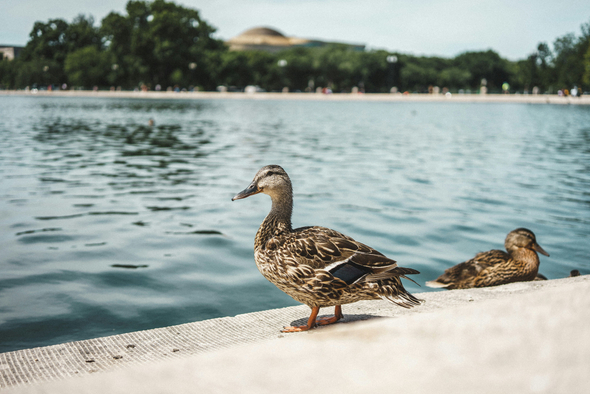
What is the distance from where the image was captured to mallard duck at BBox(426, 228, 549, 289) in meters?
5.86

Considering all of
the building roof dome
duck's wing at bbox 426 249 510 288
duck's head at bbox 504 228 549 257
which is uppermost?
the building roof dome

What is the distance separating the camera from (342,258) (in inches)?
143

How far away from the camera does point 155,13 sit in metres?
96.4

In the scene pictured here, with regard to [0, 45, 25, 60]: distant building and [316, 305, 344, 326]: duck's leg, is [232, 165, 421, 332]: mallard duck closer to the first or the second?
[316, 305, 344, 326]: duck's leg

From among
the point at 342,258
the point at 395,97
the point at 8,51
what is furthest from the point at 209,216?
the point at 8,51

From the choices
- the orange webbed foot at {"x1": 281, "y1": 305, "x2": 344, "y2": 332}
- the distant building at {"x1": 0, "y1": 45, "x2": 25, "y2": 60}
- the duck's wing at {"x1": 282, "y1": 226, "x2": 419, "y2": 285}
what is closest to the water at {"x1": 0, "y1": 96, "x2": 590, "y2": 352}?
the orange webbed foot at {"x1": 281, "y1": 305, "x2": 344, "y2": 332}

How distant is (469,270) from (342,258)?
109 inches

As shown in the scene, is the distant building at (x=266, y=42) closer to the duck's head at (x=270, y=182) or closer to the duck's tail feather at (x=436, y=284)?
the duck's tail feather at (x=436, y=284)

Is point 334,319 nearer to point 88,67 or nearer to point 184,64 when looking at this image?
point 184,64

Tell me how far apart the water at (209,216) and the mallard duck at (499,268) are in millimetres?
557

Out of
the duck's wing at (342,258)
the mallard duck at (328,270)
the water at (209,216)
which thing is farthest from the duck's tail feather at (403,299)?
the water at (209,216)

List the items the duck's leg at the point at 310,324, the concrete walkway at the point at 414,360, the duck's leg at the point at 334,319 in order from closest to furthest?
the concrete walkway at the point at 414,360 < the duck's leg at the point at 310,324 < the duck's leg at the point at 334,319

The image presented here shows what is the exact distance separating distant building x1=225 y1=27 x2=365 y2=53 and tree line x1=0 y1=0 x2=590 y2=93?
38.7m

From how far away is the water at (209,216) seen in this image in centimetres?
568
